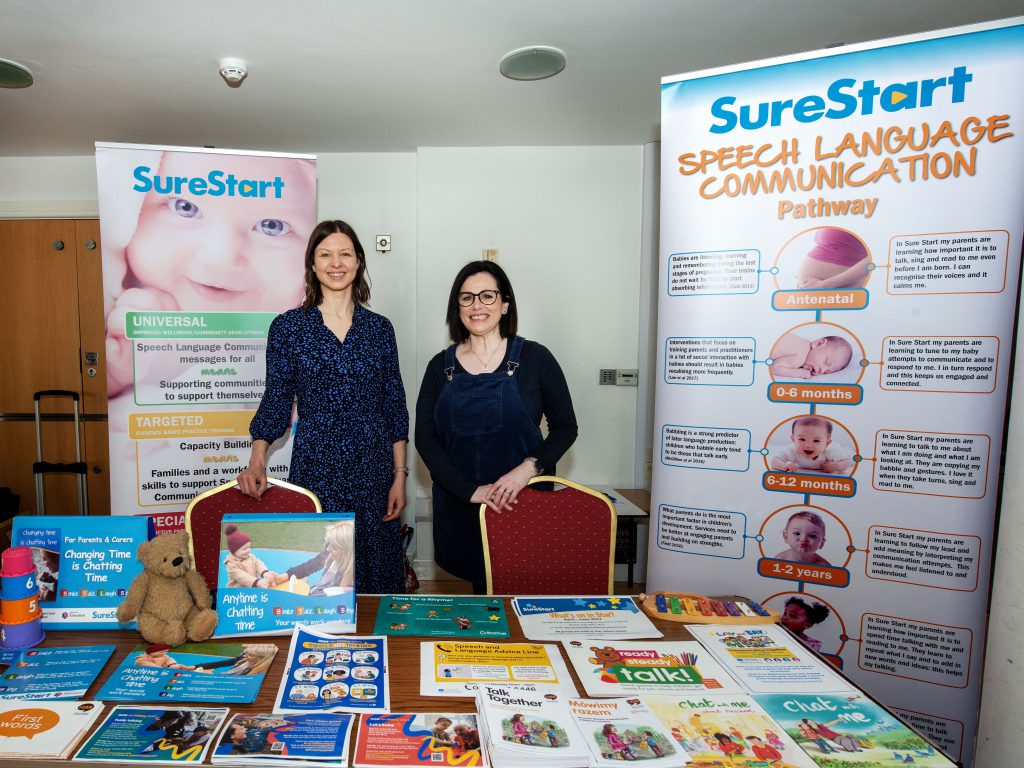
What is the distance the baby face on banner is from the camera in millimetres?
2627

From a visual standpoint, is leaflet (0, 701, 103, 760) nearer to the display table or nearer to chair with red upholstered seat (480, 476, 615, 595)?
the display table

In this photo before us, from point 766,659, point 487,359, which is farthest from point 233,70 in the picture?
point 766,659

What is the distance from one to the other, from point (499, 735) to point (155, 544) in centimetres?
80

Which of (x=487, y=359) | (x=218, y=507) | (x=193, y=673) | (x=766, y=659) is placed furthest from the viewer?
(x=487, y=359)

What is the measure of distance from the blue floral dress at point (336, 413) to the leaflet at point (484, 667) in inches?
34.0

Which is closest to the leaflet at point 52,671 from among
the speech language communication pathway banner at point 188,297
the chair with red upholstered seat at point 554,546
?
the chair with red upholstered seat at point 554,546

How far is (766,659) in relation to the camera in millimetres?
1172

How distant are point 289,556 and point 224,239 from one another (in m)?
2.00

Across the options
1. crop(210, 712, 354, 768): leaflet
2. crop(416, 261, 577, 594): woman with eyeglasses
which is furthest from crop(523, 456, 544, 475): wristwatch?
crop(210, 712, 354, 768): leaflet

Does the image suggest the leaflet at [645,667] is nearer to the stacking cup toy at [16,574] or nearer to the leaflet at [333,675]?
the leaflet at [333,675]

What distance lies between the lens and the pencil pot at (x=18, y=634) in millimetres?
1141

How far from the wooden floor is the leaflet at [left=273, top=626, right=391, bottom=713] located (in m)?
2.44

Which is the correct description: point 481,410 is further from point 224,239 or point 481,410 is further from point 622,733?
point 224,239

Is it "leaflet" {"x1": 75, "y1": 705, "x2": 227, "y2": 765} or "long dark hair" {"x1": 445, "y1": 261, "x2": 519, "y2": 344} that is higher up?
"long dark hair" {"x1": 445, "y1": 261, "x2": 519, "y2": 344}
